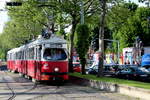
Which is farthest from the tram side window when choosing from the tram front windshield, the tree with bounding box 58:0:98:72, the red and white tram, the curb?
the tree with bounding box 58:0:98:72

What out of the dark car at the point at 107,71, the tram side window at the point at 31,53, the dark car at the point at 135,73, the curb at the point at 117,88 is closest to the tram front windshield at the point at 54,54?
the curb at the point at 117,88

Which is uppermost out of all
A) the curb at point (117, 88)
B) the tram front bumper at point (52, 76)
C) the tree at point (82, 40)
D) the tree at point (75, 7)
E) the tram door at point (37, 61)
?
the tree at point (75, 7)

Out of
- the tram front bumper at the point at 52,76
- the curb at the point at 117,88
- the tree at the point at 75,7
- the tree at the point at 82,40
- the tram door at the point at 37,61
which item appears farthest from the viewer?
the tree at the point at 75,7

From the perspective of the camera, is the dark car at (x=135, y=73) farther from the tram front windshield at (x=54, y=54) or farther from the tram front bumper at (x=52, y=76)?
the tram front bumper at (x=52, y=76)

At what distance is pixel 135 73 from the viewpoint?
29.7 meters

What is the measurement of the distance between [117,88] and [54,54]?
604 centimetres

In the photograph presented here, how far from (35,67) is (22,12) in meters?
13.1

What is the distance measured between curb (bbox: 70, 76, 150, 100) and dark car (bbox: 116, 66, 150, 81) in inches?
247

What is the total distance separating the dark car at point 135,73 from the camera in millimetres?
28778

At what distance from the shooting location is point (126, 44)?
250 feet

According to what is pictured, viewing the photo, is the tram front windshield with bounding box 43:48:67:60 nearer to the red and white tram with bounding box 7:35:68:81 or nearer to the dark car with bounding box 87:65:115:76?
the red and white tram with bounding box 7:35:68:81

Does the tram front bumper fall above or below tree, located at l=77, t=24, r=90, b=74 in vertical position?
below

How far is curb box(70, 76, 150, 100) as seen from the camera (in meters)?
15.8

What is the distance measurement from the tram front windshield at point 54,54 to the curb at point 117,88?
7.56 ft
